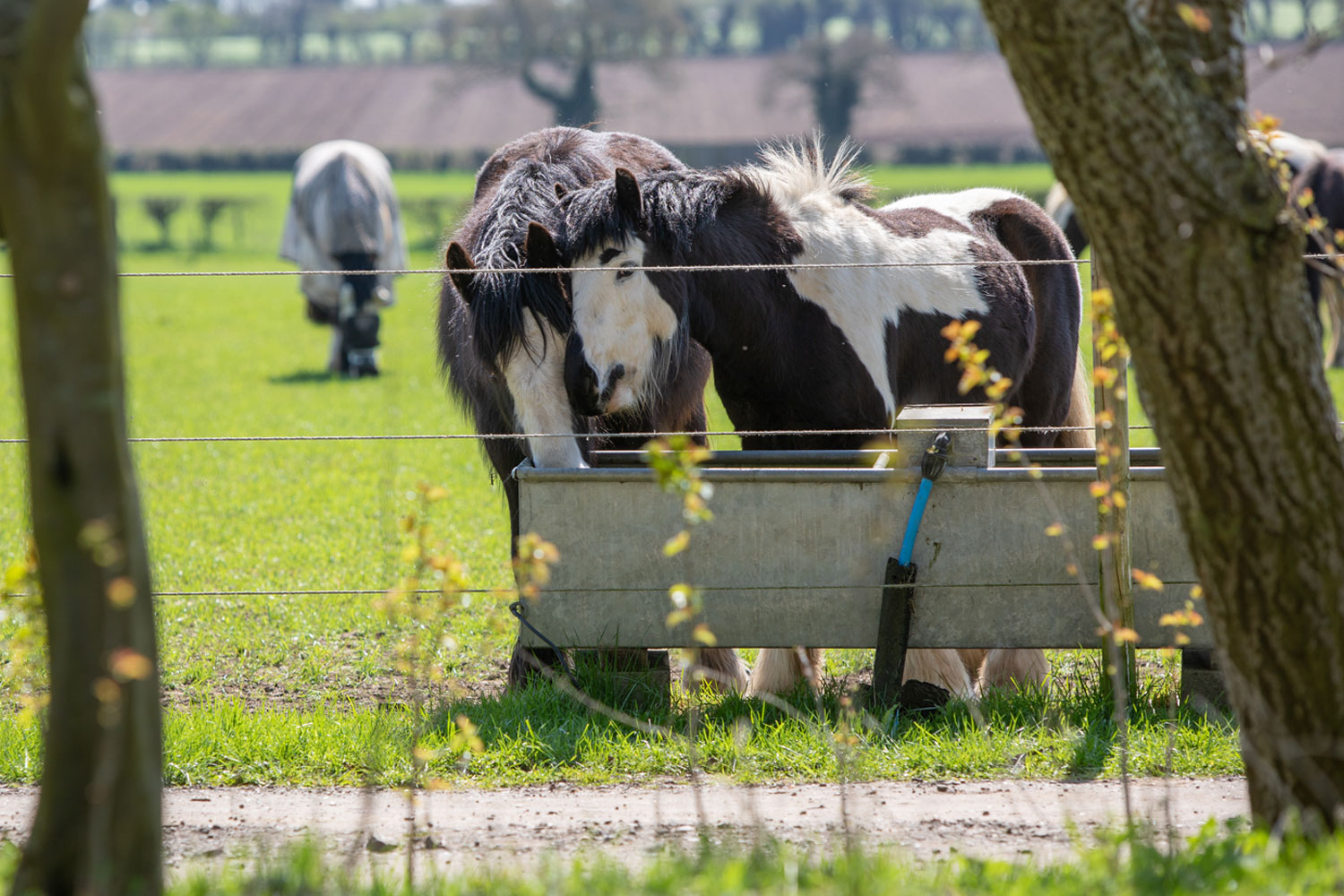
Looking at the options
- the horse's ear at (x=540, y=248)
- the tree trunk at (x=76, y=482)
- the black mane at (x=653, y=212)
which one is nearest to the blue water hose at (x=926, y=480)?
the black mane at (x=653, y=212)

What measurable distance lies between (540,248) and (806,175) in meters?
1.21

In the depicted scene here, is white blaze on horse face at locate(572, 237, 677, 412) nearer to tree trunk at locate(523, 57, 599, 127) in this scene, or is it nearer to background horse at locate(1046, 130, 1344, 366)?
background horse at locate(1046, 130, 1344, 366)

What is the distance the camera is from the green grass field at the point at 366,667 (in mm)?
4051

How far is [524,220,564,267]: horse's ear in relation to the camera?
4.35 meters

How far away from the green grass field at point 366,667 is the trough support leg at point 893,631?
0.42ft

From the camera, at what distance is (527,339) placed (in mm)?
4379

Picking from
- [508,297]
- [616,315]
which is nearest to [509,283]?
[508,297]

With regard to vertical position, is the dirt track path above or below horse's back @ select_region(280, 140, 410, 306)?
below

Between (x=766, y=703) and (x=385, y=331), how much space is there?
16355mm

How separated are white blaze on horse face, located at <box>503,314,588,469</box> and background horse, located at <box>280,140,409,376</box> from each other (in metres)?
10.8

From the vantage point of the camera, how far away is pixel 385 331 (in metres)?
20.0

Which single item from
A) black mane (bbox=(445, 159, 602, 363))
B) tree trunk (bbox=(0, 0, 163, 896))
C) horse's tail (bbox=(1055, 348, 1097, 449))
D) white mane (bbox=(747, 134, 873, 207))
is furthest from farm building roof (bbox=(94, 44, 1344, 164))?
tree trunk (bbox=(0, 0, 163, 896))

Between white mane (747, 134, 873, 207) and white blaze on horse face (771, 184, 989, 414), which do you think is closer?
white blaze on horse face (771, 184, 989, 414)

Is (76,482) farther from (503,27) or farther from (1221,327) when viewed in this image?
(503,27)
